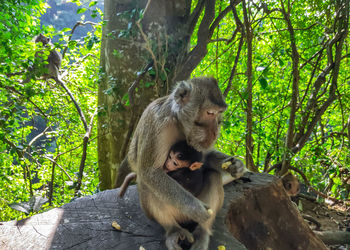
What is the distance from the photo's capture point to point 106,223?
92.2 inches

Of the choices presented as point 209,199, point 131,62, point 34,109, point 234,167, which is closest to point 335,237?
point 234,167

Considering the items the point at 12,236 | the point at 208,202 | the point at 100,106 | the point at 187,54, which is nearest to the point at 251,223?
the point at 208,202

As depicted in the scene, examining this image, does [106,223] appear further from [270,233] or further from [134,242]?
[270,233]

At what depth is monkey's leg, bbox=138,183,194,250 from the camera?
2162mm

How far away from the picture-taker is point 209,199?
7.77ft

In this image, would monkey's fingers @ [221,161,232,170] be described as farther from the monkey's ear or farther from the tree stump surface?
the monkey's ear

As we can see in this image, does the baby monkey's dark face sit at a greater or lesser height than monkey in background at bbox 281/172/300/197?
greater

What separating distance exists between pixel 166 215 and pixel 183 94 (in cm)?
100

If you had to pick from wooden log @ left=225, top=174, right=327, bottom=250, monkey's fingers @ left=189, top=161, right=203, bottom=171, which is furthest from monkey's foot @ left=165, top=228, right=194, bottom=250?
wooden log @ left=225, top=174, right=327, bottom=250

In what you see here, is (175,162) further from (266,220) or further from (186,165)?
(266,220)

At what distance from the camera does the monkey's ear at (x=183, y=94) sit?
2238 millimetres

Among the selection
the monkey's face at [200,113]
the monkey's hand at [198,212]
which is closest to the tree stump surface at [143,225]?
the monkey's hand at [198,212]

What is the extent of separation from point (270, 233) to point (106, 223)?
165cm

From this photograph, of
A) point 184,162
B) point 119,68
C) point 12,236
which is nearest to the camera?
point 12,236
